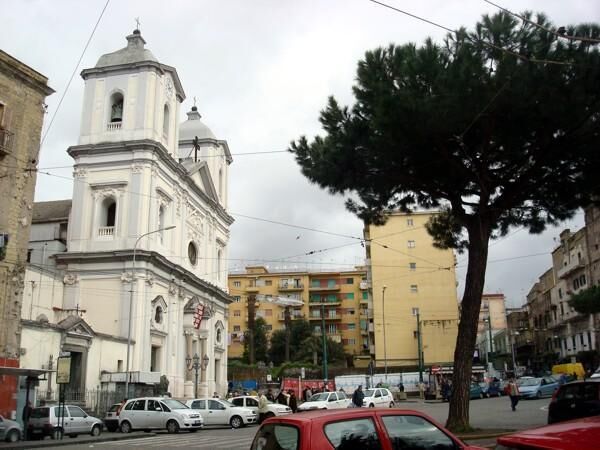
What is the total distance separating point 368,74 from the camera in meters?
15.3

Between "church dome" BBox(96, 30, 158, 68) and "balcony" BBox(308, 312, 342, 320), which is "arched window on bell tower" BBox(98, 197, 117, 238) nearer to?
"church dome" BBox(96, 30, 158, 68)

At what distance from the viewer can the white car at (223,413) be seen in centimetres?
2739

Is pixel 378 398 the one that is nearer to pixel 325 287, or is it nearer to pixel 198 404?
pixel 198 404

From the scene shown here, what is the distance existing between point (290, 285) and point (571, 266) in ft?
145

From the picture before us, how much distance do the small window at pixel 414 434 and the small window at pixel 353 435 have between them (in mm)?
177

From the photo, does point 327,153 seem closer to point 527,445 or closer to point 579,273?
point 527,445

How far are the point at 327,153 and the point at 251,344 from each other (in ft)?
186

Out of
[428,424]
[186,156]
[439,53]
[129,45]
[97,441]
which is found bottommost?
[97,441]

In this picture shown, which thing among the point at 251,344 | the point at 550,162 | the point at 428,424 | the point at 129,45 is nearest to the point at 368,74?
the point at 550,162

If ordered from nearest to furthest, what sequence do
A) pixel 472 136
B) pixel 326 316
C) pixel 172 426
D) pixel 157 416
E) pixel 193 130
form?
pixel 472 136 < pixel 172 426 < pixel 157 416 < pixel 193 130 < pixel 326 316

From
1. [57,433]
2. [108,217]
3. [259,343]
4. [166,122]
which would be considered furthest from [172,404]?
[259,343]

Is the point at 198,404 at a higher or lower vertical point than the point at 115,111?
lower

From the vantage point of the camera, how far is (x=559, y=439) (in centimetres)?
445

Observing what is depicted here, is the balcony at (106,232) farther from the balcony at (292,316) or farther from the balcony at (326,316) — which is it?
the balcony at (326,316)
